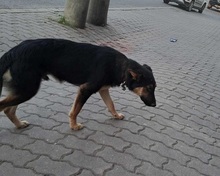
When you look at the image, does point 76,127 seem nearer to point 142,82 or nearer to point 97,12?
point 142,82

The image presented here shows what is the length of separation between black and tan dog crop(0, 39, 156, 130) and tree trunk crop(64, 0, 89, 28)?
4872 millimetres

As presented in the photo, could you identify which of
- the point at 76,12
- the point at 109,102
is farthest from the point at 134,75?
the point at 76,12

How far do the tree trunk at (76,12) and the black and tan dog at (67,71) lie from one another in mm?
4872

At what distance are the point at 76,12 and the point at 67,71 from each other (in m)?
5.11

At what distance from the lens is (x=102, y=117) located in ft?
15.1

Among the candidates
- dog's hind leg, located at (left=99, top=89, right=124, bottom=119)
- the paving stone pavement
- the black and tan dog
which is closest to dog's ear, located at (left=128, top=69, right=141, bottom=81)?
the black and tan dog

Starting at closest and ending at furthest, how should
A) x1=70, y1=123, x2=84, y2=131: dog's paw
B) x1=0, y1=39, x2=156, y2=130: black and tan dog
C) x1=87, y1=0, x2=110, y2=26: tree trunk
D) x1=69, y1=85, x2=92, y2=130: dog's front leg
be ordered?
x1=0, y1=39, x2=156, y2=130: black and tan dog
x1=69, y1=85, x2=92, y2=130: dog's front leg
x1=70, y1=123, x2=84, y2=131: dog's paw
x1=87, y1=0, x2=110, y2=26: tree trunk

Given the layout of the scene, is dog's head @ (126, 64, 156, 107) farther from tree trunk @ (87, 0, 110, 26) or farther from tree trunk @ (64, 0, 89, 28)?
tree trunk @ (87, 0, 110, 26)

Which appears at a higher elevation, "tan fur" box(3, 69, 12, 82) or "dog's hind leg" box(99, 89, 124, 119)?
"tan fur" box(3, 69, 12, 82)

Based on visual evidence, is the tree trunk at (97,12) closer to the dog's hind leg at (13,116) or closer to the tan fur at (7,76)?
the dog's hind leg at (13,116)

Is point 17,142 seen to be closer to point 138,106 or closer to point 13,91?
point 13,91

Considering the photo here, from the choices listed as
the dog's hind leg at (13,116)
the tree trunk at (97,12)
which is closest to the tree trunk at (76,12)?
the tree trunk at (97,12)

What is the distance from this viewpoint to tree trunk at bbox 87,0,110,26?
961 centimetres

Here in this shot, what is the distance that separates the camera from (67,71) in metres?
3.91
